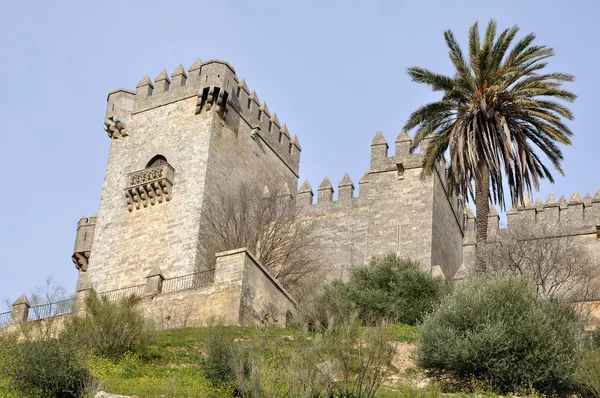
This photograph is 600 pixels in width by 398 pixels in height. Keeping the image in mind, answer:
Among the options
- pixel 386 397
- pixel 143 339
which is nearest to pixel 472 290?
pixel 386 397

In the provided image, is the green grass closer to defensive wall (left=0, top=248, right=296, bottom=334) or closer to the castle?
defensive wall (left=0, top=248, right=296, bottom=334)

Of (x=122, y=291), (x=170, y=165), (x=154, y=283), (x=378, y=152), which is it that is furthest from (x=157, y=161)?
(x=378, y=152)

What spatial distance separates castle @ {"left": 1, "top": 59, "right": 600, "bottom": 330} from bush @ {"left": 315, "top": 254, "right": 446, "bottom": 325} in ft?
13.3

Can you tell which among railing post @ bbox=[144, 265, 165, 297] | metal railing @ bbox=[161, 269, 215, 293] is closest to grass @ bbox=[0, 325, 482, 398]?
railing post @ bbox=[144, 265, 165, 297]

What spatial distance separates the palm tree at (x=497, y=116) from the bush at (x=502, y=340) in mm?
6676

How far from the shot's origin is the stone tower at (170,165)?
34.8 metres

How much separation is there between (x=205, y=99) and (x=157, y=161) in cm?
284

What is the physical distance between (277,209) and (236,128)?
3710 mm

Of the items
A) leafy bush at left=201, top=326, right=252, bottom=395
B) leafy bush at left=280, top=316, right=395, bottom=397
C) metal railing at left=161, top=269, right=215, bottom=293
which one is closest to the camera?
leafy bush at left=280, top=316, right=395, bottom=397

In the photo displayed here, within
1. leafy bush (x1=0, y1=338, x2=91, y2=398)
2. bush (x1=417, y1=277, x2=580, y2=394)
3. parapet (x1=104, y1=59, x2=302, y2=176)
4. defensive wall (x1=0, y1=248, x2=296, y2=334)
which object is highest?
parapet (x1=104, y1=59, x2=302, y2=176)

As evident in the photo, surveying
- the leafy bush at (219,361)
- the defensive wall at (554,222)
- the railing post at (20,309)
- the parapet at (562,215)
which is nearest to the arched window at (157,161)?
the railing post at (20,309)

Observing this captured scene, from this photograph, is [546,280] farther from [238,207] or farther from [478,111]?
[238,207]

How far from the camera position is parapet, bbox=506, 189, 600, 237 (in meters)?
35.7

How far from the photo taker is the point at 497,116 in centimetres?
2883
